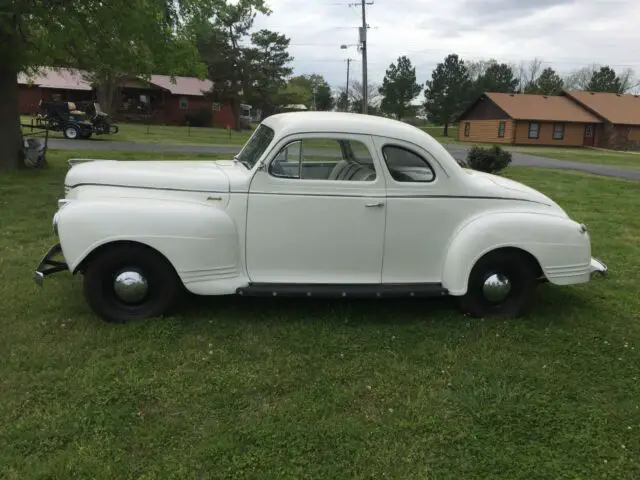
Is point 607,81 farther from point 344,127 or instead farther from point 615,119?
point 344,127

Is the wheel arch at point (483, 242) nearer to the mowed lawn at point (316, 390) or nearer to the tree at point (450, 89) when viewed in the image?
the mowed lawn at point (316, 390)

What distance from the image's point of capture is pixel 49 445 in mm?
3055

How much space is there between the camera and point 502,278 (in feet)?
16.1

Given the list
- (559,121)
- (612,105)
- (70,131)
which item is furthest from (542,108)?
(70,131)

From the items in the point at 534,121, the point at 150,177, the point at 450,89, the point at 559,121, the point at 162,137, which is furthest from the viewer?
the point at 450,89

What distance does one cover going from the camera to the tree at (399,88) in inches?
2494

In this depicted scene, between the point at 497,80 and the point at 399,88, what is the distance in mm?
10891

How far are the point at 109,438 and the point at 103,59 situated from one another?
12173 millimetres

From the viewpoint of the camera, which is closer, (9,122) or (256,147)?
(256,147)

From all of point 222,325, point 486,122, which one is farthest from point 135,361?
point 486,122

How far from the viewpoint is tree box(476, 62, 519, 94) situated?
6162 centimetres

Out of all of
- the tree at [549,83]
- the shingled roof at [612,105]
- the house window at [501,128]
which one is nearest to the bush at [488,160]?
the house window at [501,128]

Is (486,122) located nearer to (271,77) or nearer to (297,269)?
(271,77)

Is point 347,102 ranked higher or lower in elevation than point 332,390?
higher
